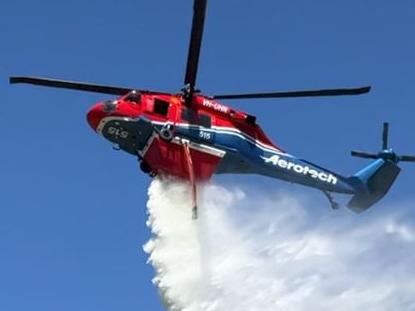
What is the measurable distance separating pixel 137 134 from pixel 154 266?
5.52 metres

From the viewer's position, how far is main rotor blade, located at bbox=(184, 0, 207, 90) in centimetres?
3011

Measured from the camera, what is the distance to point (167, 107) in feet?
110

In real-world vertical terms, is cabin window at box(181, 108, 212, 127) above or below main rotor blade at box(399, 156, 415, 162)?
above

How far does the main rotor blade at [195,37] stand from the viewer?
30.1m

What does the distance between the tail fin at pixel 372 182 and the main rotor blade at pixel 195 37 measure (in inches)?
371

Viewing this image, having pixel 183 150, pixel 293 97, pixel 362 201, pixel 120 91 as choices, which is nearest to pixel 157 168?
pixel 183 150

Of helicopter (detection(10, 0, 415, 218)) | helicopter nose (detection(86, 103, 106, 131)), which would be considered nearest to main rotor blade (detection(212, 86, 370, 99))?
helicopter (detection(10, 0, 415, 218))

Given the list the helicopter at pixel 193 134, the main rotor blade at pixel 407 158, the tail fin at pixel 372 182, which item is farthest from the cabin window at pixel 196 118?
the main rotor blade at pixel 407 158

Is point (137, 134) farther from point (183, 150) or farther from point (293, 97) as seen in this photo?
point (293, 97)

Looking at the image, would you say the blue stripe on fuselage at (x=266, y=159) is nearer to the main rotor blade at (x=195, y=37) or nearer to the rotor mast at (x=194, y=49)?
the rotor mast at (x=194, y=49)

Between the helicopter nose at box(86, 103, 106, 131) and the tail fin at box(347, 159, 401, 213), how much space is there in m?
11.6

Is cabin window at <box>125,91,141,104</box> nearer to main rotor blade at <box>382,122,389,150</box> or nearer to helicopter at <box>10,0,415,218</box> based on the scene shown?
helicopter at <box>10,0,415,218</box>

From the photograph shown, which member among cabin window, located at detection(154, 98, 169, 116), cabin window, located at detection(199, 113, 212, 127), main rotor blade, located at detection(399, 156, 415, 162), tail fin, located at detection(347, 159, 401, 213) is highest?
cabin window, located at detection(154, 98, 169, 116)

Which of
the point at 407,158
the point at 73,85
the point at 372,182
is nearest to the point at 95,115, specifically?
the point at 73,85
